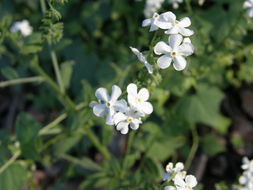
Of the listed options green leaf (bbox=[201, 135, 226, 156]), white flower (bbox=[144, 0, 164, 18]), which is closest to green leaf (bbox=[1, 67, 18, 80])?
white flower (bbox=[144, 0, 164, 18])

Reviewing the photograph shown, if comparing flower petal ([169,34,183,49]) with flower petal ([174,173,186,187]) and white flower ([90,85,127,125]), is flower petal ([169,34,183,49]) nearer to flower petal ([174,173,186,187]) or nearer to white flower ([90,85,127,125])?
white flower ([90,85,127,125])

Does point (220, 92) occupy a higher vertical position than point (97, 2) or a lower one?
lower

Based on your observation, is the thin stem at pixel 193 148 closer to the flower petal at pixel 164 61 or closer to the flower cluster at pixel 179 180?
the flower cluster at pixel 179 180

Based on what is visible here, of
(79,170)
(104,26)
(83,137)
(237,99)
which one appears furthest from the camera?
(104,26)

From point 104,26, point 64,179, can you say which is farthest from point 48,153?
point 104,26

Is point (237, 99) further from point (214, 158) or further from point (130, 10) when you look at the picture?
point (130, 10)

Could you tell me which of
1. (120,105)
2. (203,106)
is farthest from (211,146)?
(120,105)
